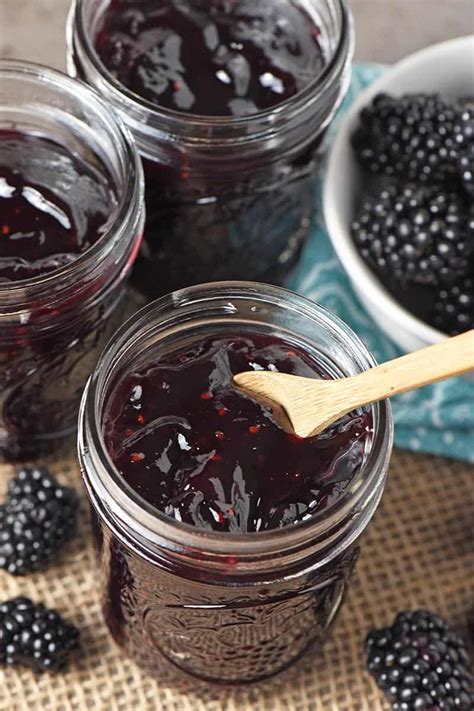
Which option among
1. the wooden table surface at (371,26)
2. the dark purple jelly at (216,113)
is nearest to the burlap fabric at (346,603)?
the dark purple jelly at (216,113)

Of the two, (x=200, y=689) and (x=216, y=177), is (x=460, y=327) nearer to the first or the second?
(x=216, y=177)

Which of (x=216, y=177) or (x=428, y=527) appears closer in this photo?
(x=216, y=177)

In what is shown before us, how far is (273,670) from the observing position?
1571mm

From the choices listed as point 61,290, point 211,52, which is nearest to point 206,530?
point 61,290

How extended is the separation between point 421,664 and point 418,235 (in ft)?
1.96

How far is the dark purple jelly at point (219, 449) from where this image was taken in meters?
1.31

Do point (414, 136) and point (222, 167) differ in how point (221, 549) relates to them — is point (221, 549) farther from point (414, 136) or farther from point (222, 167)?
point (414, 136)

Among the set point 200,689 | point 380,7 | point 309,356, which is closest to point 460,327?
point 309,356

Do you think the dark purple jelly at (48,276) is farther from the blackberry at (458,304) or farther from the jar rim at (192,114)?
the blackberry at (458,304)

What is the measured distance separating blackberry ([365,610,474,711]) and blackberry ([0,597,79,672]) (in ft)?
1.32

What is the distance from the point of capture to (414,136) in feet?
5.95

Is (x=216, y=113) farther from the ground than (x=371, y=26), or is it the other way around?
(x=216, y=113)

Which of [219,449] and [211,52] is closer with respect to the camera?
[219,449]

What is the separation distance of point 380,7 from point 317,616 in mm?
1525
